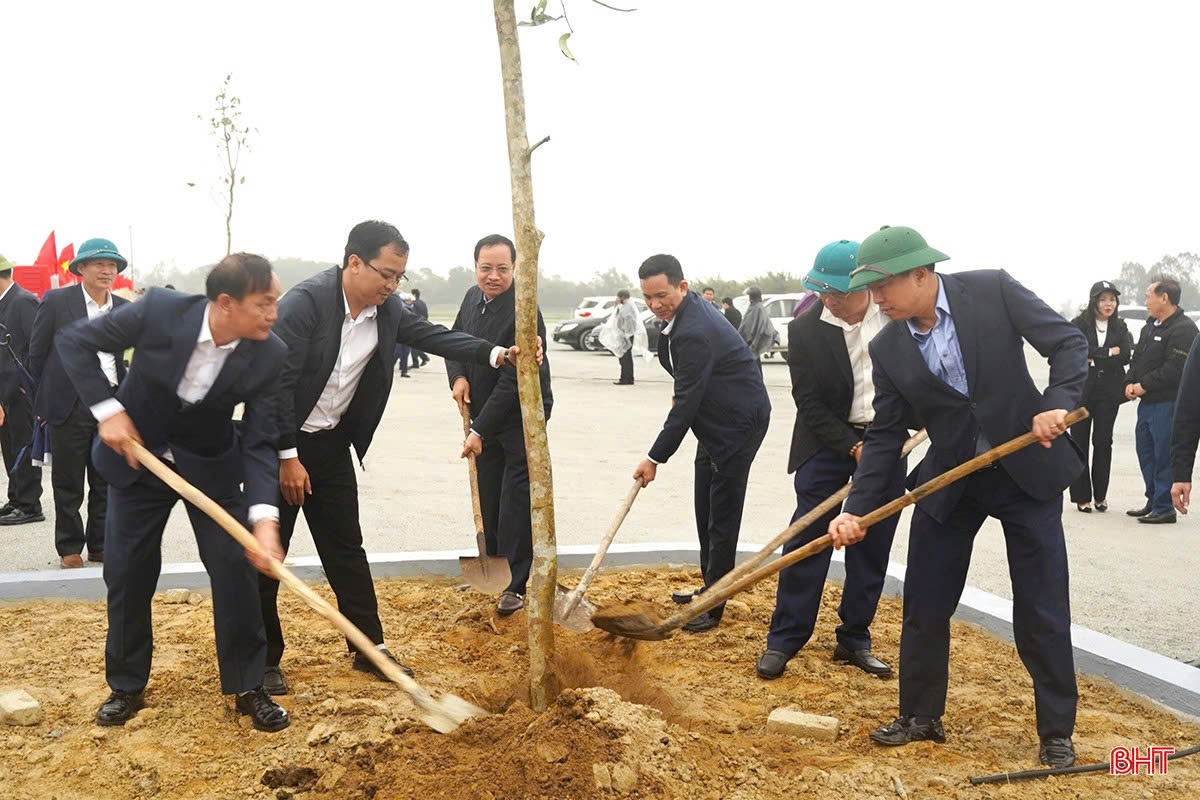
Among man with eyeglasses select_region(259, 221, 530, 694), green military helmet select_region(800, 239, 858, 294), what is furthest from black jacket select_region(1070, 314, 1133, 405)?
man with eyeglasses select_region(259, 221, 530, 694)

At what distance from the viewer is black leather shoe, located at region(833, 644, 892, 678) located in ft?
16.2

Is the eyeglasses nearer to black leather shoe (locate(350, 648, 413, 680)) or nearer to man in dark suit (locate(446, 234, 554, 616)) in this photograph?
man in dark suit (locate(446, 234, 554, 616))

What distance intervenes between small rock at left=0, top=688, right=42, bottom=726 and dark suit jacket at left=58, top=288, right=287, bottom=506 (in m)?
0.94

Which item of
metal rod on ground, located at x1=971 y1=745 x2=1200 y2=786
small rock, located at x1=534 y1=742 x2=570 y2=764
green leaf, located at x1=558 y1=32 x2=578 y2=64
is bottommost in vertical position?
metal rod on ground, located at x1=971 y1=745 x2=1200 y2=786

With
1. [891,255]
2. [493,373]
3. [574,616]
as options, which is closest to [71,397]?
[493,373]

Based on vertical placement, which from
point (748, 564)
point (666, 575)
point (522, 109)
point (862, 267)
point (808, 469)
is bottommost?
point (666, 575)

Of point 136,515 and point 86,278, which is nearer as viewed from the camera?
point 136,515

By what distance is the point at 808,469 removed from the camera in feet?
16.8

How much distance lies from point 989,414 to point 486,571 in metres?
3.10

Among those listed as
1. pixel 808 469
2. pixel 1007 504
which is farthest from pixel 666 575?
pixel 1007 504

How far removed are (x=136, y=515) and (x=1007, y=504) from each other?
3.29 m

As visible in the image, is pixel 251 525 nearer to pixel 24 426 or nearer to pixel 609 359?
pixel 24 426

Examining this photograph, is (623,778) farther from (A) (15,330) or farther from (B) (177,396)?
(A) (15,330)

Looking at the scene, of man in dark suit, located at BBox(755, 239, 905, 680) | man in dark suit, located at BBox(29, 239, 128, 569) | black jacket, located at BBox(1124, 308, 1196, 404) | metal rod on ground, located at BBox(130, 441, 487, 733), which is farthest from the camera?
black jacket, located at BBox(1124, 308, 1196, 404)
